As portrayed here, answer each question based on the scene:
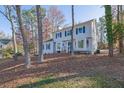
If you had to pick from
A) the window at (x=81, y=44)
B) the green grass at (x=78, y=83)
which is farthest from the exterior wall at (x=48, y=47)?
the green grass at (x=78, y=83)

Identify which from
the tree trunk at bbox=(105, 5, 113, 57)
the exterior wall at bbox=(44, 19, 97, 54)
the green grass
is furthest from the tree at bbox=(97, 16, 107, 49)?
the green grass

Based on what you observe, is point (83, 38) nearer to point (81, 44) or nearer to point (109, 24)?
point (81, 44)

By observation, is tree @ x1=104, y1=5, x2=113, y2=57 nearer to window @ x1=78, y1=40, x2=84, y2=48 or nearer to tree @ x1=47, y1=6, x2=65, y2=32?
window @ x1=78, y1=40, x2=84, y2=48

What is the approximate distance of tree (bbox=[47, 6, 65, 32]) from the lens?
165 ft

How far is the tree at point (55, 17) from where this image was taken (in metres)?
50.2

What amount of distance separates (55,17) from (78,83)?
43261 mm

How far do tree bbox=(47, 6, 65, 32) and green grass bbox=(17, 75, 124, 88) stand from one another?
40227 millimetres

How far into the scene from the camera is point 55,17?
171ft

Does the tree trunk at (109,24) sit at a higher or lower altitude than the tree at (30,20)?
lower

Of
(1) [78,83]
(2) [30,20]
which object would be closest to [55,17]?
(2) [30,20]

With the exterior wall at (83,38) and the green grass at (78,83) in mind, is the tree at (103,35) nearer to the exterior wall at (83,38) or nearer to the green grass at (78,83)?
the exterior wall at (83,38)

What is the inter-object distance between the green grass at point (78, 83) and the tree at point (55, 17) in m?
40.2
